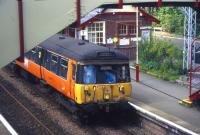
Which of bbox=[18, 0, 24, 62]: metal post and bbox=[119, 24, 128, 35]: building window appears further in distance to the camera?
bbox=[119, 24, 128, 35]: building window

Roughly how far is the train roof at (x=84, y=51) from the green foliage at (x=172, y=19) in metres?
24.2

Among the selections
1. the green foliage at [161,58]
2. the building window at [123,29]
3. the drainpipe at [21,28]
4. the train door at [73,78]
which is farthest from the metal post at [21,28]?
the building window at [123,29]

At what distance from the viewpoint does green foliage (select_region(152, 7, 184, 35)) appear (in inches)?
1642

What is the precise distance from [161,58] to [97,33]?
5134 millimetres

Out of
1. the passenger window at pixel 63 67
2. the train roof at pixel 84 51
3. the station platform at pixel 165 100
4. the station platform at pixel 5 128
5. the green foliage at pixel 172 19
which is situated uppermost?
the green foliage at pixel 172 19

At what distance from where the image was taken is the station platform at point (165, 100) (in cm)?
1657

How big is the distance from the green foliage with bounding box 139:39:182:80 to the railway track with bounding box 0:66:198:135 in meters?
6.91

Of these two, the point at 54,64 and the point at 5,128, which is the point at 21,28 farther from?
the point at 54,64

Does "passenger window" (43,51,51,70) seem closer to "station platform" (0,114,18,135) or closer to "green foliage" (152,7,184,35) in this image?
"station platform" (0,114,18,135)

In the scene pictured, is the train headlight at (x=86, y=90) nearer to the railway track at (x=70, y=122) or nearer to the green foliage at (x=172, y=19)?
the railway track at (x=70, y=122)

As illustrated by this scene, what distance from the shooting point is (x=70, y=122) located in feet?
55.2

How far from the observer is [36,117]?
57.5 feet

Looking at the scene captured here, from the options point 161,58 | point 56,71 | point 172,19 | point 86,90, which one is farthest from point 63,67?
point 172,19

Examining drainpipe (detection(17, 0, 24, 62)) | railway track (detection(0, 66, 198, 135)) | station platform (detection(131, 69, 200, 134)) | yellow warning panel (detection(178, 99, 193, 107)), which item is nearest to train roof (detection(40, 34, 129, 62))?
railway track (detection(0, 66, 198, 135))
